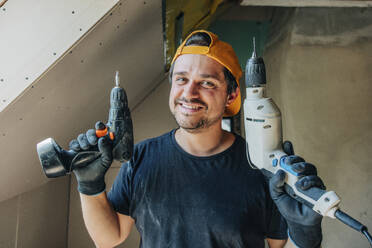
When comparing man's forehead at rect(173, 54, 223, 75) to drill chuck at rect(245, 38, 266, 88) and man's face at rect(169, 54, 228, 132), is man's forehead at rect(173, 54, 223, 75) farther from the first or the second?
drill chuck at rect(245, 38, 266, 88)

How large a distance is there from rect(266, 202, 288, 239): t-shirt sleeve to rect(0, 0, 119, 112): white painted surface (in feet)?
3.27

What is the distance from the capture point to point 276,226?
104 cm

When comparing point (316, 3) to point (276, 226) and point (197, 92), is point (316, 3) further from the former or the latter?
point (276, 226)

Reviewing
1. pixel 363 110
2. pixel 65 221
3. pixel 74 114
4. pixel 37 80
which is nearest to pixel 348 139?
pixel 363 110

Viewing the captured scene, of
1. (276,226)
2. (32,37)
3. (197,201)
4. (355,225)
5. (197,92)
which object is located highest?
(32,37)

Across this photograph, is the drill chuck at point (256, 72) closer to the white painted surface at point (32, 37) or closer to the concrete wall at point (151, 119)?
the white painted surface at point (32, 37)

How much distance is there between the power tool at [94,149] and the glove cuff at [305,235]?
0.58m

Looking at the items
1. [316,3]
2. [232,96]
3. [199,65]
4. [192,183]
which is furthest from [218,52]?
[316,3]

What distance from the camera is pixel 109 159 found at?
3.04ft

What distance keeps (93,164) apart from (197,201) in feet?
1.26

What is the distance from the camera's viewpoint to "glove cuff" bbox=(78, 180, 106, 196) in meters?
0.97

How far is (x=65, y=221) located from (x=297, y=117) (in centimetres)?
220

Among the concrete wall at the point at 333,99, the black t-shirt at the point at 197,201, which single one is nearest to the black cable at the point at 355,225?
the black t-shirt at the point at 197,201

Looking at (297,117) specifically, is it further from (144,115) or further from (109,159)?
(109,159)
